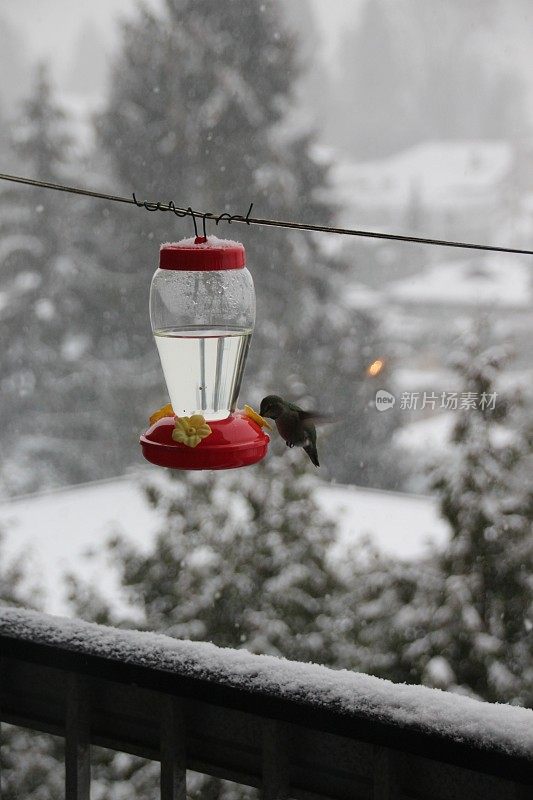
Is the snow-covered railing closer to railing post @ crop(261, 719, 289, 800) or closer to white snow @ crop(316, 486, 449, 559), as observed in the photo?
railing post @ crop(261, 719, 289, 800)

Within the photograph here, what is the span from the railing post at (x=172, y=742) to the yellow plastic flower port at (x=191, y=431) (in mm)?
249

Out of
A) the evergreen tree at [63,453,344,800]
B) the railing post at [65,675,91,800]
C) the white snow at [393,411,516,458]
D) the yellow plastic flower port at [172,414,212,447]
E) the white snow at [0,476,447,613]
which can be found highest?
the yellow plastic flower port at [172,414,212,447]

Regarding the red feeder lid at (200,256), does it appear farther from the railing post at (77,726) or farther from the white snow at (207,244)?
the railing post at (77,726)

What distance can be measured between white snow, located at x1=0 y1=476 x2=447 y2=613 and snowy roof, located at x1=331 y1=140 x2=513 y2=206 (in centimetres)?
202

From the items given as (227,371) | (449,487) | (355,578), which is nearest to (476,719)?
(227,371)

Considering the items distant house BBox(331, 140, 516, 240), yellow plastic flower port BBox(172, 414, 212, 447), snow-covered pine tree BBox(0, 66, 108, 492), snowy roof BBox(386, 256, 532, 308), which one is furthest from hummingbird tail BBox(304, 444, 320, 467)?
snow-covered pine tree BBox(0, 66, 108, 492)

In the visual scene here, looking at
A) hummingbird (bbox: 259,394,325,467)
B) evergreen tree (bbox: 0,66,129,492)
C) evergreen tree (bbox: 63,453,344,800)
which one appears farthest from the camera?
evergreen tree (bbox: 0,66,129,492)

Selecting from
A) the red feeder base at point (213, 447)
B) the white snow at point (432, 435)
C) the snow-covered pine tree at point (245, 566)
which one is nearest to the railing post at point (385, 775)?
the red feeder base at point (213, 447)

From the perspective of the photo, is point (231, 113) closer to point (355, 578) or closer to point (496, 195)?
point (496, 195)

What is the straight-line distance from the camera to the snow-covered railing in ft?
2.52

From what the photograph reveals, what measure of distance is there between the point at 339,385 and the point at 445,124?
1952mm

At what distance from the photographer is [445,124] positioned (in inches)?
245

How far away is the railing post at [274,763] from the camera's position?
830mm

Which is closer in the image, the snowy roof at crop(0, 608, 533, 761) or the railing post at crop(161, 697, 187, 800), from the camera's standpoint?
the snowy roof at crop(0, 608, 533, 761)
